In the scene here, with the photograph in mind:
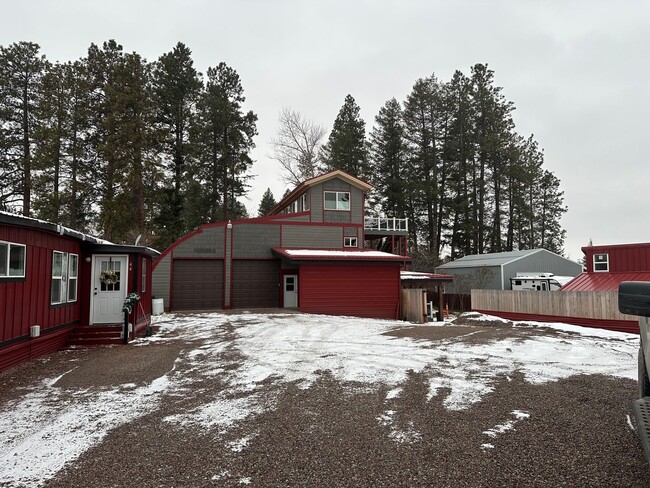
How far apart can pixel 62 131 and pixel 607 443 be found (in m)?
29.6

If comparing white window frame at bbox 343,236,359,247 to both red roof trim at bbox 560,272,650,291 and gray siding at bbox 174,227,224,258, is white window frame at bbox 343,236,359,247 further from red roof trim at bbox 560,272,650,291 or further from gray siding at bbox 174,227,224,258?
red roof trim at bbox 560,272,650,291

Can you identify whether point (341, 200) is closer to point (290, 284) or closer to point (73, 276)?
point (290, 284)

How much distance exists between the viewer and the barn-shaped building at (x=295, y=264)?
61.7 feet

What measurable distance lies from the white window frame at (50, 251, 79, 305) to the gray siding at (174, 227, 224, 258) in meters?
9.85

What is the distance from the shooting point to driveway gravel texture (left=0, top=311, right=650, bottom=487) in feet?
10.9

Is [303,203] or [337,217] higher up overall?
[303,203]

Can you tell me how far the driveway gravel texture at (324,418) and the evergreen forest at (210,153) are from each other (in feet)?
62.2

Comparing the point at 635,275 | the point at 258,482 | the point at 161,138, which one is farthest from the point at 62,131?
the point at 635,275

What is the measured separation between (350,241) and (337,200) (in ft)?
7.95

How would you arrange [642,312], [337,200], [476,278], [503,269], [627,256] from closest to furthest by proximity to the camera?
1. [642,312]
2. [627,256]
3. [337,200]
4. [503,269]
5. [476,278]

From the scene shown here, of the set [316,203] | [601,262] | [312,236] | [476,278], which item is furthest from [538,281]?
[316,203]

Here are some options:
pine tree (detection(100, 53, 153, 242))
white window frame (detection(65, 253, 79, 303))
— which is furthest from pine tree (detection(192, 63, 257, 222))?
white window frame (detection(65, 253, 79, 303))

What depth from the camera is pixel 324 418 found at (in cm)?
465

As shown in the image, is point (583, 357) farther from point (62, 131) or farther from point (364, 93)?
point (364, 93)
